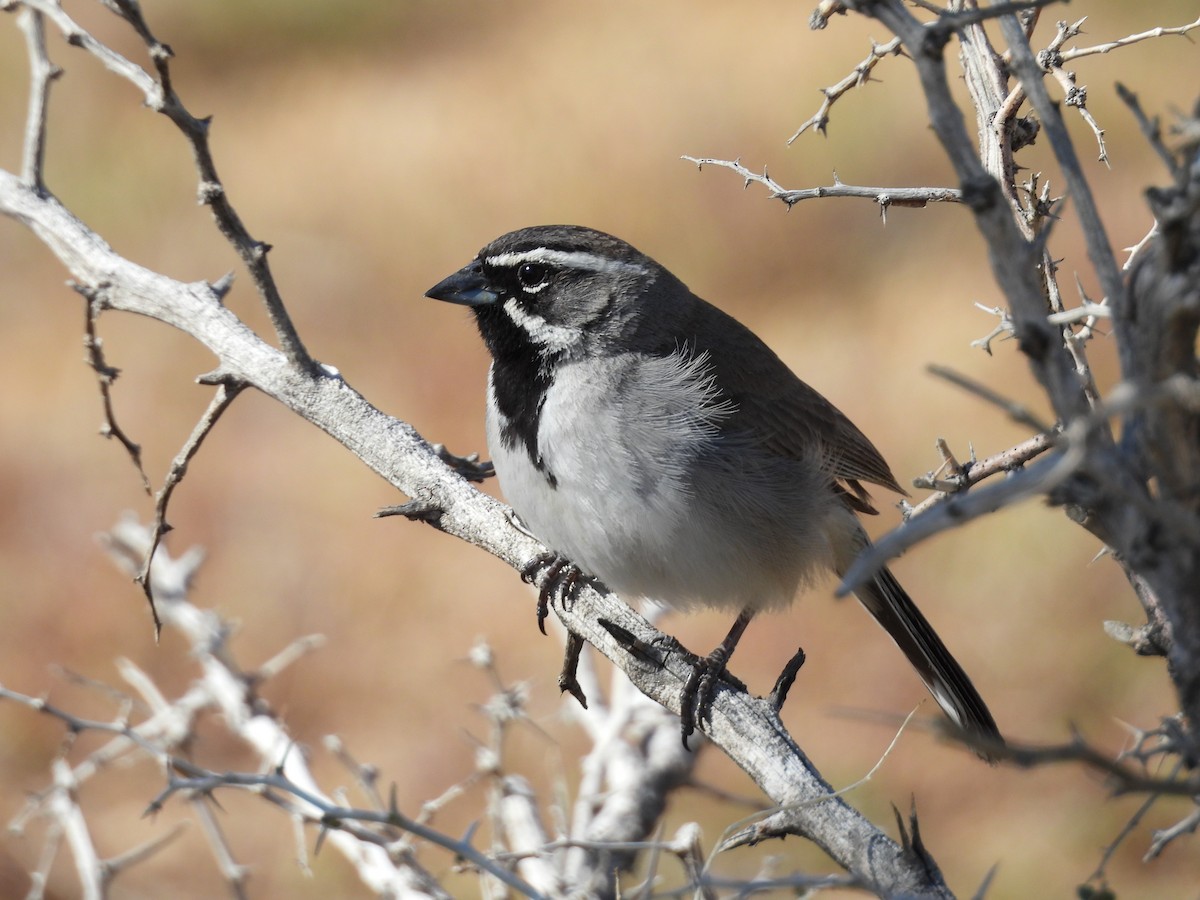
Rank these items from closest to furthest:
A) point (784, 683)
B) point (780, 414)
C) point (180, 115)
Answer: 1. point (180, 115)
2. point (784, 683)
3. point (780, 414)

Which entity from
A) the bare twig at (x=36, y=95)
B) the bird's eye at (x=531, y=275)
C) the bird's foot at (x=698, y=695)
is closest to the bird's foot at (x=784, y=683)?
the bird's foot at (x=698, y=695)

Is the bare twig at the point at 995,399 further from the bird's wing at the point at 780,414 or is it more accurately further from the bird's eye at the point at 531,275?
the bird's eye at the point at 531,275

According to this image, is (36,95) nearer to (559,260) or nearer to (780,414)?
(559,260)

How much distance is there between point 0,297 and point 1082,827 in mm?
8290

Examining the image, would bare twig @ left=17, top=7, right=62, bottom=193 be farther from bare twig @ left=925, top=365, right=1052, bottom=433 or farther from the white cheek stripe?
bare twig @ left=925, top=365, right=1052, bottom=433

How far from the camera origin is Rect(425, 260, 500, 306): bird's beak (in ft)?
13.4

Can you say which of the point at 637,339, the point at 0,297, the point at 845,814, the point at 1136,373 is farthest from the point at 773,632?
the point at 0,297

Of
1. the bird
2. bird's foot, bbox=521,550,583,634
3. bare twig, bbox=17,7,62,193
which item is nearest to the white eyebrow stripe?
the bird

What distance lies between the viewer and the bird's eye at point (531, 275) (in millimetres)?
4094

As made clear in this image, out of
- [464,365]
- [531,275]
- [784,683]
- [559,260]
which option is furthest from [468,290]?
[464,365]

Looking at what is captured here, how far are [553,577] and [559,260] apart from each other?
1036mm

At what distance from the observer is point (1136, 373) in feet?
5.06

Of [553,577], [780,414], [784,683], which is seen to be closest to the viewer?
[784,683]

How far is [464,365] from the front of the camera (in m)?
8.83
